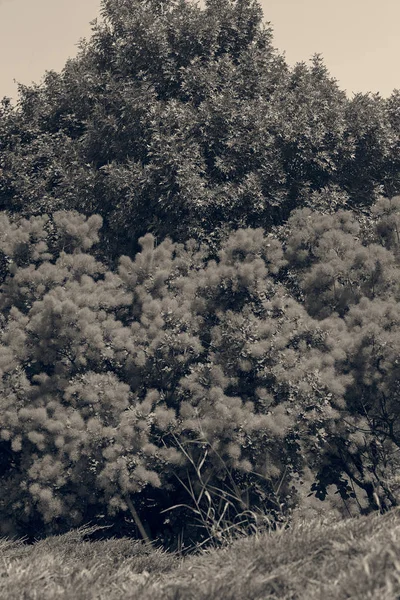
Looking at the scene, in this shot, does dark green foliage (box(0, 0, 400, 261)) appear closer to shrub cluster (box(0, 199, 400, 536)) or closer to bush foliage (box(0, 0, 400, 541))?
bush foliage (box(0, 0, 400, 541))

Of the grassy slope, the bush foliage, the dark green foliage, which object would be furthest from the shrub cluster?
the grassy slope

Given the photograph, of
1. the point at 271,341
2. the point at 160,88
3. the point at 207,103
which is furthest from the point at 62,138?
the point at 271,341

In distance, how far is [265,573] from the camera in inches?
175

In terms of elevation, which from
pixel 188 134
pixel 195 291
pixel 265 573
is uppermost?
pixel 188 134

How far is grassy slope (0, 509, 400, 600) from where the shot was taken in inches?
158

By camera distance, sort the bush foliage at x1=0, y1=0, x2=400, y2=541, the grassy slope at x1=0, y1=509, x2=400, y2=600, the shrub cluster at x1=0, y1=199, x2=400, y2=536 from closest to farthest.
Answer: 1. the grassy slope at x1=0, y1=509, x2=400, y2=600
2. the shrub cluster at x1=0, y1=199, x2=400, y2=536
3. the bush foliage at x1=0, y1=0, x2=400, y2=541

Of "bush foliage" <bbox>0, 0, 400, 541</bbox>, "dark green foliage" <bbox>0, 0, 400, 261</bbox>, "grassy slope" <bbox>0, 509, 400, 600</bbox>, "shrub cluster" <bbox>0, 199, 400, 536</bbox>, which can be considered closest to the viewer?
"grassy slope" <bbox>0, 509, 400, 600</bbox>

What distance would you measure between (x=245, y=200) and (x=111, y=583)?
983cm

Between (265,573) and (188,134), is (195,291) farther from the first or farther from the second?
(265,573)

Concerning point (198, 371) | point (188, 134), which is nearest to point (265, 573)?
point (198, 371)

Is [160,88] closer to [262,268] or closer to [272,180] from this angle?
[272,180]

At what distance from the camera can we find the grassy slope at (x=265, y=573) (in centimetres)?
402

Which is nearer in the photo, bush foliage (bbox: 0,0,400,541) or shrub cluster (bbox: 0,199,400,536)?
shrub cluster (bbox: 0,199,400,536)

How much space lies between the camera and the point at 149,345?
37.9 feet
